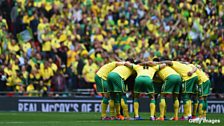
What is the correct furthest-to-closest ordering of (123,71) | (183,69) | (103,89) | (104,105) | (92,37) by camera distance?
(92,37), (103,89), (104,105), (183,69), (123,71)

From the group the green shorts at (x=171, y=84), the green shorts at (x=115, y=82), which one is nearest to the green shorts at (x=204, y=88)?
the green shorts at (x=171, y=84)

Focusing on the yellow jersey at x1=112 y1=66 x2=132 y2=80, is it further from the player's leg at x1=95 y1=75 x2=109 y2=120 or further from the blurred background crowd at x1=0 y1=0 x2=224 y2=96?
the blurred background crowd at x1=0 y1=0 x2=224 y2=96

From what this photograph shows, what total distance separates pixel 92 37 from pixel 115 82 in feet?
37.0

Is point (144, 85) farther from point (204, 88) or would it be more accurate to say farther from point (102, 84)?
point (204, 88)

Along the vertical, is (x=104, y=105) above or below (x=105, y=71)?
below

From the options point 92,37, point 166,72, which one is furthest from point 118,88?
point 92,37

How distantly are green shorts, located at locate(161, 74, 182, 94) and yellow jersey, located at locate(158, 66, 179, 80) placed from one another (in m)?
0.14

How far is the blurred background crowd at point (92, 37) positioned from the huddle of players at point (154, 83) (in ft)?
25.4

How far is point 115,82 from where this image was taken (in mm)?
26578

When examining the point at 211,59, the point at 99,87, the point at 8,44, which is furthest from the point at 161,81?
the point at 8,44

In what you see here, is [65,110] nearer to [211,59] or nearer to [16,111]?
[16,111]

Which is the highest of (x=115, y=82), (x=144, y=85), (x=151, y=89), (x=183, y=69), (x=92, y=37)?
(x=92, y=37)

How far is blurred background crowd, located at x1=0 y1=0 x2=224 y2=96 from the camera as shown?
117 ft

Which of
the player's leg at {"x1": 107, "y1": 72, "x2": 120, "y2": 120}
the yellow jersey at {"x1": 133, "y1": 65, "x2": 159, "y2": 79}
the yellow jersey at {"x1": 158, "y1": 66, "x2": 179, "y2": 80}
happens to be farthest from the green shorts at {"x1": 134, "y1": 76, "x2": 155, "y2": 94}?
the player's leg at {"x1": 107, "y1": 72, "x2": 120, "y2": 120}
